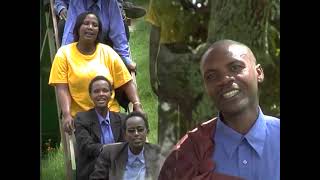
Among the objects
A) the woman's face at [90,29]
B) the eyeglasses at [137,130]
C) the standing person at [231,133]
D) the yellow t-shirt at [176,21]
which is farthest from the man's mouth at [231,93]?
the woman's face at [90,29]

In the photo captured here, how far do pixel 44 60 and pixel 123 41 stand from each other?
38 centimetres

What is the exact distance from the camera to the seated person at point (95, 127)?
315 cm

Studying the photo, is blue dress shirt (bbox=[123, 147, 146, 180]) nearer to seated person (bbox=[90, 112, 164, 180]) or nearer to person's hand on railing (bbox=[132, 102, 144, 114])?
seated person (bbox=[90, 112, 164, 180])

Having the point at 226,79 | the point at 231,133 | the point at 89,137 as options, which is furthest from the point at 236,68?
the point at 89,137

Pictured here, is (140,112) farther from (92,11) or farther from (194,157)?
(92,11)

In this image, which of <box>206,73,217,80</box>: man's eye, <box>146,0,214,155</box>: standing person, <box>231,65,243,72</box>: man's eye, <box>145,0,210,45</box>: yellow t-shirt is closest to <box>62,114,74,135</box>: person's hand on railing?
<box>146,0,214,155</box>: standing person

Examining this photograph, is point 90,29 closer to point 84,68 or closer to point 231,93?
point 84,68

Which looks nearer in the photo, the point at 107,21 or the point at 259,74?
the point at 259,74

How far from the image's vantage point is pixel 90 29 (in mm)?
3184

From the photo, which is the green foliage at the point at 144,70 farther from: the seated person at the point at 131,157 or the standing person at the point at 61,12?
the standing person at the point at 61,12

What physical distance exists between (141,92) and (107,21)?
0.36m

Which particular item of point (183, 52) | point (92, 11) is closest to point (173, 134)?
point (183, 52)

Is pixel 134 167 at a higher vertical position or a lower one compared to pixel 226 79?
lower

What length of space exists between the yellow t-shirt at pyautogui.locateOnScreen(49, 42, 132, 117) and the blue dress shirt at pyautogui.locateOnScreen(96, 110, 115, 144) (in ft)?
0.19
